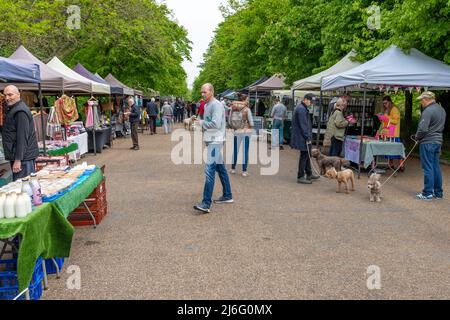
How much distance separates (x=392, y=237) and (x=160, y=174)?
6.39 meters

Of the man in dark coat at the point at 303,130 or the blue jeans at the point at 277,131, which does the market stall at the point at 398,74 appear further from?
the blue jeans at the point at 277,131

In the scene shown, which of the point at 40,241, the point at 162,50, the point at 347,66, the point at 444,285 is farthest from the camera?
the point at 162,50

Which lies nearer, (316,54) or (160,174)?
(160,174)

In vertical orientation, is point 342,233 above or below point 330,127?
below

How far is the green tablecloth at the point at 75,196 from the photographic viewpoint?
14.2 ft

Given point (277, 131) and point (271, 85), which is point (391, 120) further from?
point (271, 85)

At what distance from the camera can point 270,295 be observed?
158 inches

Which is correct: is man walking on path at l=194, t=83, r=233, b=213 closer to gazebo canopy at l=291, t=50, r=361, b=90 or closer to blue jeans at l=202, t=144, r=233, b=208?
blue jeans at l=202, t=144, r=233, b=208

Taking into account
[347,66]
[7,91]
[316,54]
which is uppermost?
[316,54]

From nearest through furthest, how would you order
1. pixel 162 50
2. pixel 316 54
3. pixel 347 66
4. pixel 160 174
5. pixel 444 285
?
pixel 444 285 < pixel 160 174 < pixel 347 66 < pixel 316 54 < pixel 162 50

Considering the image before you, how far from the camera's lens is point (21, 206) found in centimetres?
367

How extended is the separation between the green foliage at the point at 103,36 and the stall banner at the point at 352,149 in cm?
1198
